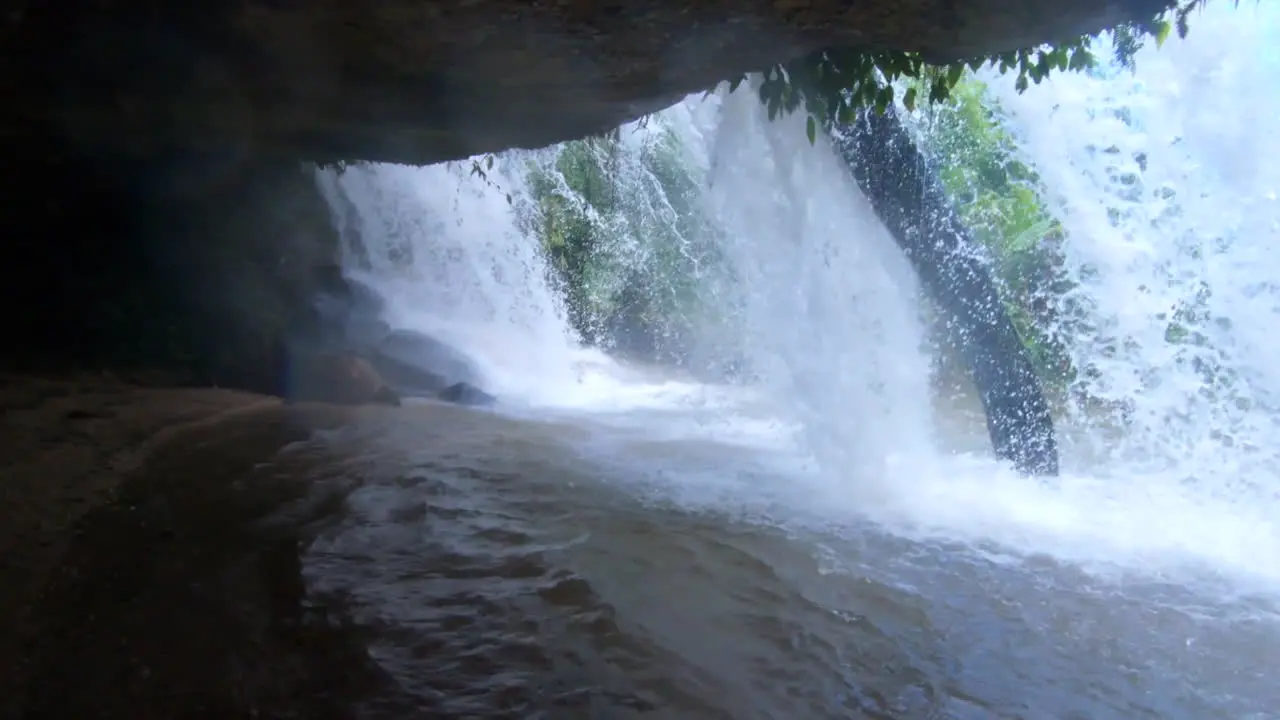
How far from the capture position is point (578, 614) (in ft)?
11.1

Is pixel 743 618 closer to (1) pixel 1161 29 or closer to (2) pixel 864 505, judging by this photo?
(2) pixel 864 505

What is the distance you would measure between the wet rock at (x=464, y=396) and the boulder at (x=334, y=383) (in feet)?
3.07

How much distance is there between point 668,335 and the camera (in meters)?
→ 20.1

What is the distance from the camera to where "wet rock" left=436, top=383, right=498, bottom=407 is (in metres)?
10.2

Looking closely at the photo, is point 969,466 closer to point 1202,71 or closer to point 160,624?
point 1202,71

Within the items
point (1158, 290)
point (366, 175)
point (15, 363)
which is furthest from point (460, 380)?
point (1158, 290)

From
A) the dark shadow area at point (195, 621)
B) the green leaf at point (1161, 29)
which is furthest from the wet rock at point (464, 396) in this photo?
the green leaf at point (1161, 29)

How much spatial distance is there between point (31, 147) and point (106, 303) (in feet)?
8.16

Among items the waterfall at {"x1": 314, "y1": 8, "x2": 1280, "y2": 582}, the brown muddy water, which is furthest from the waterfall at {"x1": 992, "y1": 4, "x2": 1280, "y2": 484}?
the brown muddy water

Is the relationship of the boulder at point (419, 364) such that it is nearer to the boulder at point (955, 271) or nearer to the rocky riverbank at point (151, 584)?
the rocky riverbank at point (151, 584)

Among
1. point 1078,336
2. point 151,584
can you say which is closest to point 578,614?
point 151,584

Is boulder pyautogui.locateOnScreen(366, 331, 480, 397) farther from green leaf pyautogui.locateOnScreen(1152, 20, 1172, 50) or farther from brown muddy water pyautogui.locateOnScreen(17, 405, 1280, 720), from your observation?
green leaf pyautogui.locateOnScreen(1152, 20, 1172, 50)

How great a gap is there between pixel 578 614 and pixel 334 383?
258 inches

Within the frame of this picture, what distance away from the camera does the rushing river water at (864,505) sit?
10.0ft
